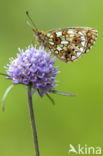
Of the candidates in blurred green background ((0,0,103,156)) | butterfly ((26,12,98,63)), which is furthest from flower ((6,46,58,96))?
blurred green background ((0,0,103,156))

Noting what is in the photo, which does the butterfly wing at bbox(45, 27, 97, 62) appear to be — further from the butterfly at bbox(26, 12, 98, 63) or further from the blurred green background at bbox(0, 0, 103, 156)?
the blurred green background at bbox(0, 0, 103, 156)

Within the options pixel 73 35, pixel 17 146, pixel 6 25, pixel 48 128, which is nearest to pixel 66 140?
pixel 48 128

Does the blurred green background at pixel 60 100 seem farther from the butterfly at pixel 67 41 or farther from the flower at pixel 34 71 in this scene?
the flower at pixel 34 71

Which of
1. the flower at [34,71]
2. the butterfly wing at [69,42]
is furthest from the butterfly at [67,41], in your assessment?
the flower at [34,71]

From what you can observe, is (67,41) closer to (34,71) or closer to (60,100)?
(34,71)

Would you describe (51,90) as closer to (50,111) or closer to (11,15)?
(50,111)

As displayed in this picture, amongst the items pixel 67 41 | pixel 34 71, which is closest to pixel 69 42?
pixel 67 41
